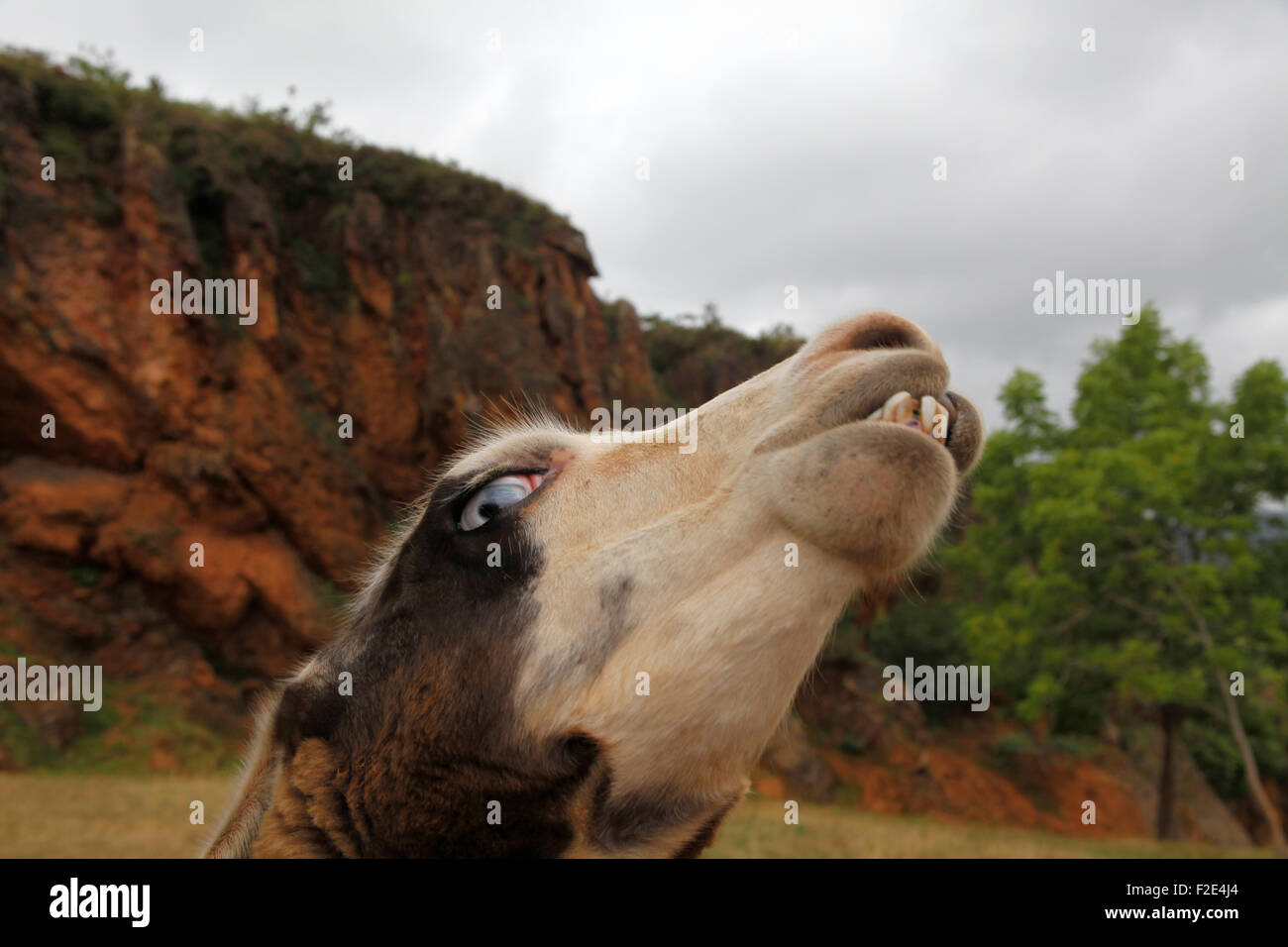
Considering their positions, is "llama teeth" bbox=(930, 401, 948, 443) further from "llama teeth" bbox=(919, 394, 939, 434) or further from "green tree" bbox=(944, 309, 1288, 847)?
"green tree" bbox=(944, 309, 1288, 847)

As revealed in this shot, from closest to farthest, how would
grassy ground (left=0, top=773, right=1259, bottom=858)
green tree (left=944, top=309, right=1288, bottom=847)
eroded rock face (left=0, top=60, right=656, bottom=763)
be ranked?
grassy ground (left=0, top=773, right=1259, bottom=858) → green tree (left=944, top=309, right=1288, bottom=847) → eroded rock face (left=0, top=60, right=656, bottom=763)

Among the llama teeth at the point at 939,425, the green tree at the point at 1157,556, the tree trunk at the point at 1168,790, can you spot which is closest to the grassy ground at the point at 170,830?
the green tree at the point at 1157,556

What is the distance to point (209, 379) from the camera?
19.2 m

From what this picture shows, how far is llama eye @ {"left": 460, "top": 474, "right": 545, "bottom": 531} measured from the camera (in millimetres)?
2480

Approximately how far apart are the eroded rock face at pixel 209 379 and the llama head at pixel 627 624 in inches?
514

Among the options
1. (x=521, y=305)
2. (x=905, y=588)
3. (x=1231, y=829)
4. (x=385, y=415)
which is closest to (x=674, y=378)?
(x=521, y=305)

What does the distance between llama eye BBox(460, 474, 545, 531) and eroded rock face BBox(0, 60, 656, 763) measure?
506 inches

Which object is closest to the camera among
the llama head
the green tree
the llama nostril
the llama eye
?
the llama head

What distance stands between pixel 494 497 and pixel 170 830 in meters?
8.87

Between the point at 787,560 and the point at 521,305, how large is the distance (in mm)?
23197

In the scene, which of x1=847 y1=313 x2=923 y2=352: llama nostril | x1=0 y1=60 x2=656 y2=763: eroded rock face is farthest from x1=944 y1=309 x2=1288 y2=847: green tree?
x1=847 y1=313 x2=923 y2=352: llama nostril

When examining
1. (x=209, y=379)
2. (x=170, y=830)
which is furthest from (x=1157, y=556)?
(x=209, y=379)

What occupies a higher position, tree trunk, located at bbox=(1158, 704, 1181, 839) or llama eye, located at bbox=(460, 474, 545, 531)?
llama eye, located at bbox=(460, 474, 545, 531)
